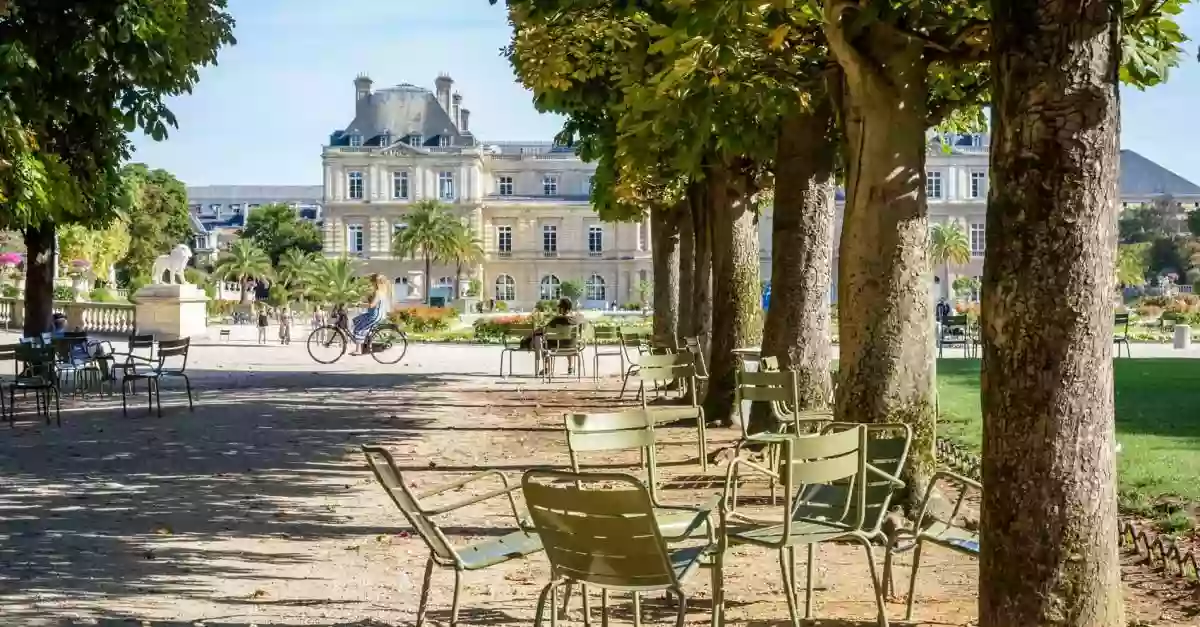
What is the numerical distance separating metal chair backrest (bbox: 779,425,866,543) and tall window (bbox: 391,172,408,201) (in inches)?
3471

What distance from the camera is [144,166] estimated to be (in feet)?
248

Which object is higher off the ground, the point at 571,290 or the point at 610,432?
the point at 571,290

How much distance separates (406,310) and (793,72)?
1353 inches

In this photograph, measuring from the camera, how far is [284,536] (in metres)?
7.48

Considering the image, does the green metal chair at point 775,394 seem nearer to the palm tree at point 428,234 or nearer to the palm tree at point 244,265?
the palm tree at point 244,265

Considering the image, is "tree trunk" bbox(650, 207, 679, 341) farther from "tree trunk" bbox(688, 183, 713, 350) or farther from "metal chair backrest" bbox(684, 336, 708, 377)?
"metal chair backrest" bbox(684, 336, 708, 377)

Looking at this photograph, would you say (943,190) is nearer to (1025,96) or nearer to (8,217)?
(8,217)

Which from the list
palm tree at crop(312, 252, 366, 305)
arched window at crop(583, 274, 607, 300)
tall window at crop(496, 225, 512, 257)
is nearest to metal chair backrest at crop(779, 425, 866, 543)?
palm tree at crop(312, 252, 366, 305)

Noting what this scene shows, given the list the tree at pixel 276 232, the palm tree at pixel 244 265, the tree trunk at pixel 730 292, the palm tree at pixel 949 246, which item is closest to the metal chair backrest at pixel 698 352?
the tree trunk at pixel 730 292

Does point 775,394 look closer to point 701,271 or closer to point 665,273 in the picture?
point 701,271

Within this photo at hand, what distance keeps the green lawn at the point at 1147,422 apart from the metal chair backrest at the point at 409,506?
511 centimetres

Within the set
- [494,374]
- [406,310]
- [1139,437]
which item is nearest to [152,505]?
[1139,437]

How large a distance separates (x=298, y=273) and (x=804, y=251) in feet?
Result: 208

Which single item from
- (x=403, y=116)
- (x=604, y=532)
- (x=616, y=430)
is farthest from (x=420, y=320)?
(x=403, y=116)
